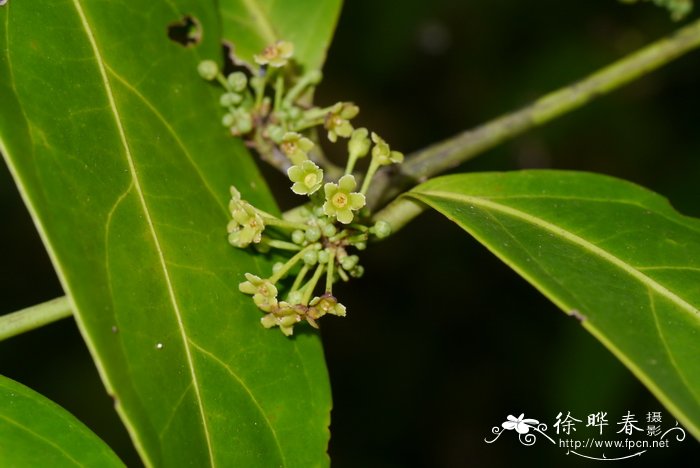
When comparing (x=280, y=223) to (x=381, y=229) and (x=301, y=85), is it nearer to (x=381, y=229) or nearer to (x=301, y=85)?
(x=381, y=229)

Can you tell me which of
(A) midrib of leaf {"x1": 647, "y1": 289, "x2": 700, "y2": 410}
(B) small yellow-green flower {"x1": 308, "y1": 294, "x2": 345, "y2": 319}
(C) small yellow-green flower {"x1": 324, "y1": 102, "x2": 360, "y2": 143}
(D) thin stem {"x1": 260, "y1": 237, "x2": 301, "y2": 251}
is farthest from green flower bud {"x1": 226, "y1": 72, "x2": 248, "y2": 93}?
(A) midrib of leaf {"x1": 647, "y1": 289, "x2": 700, "y2": 410}

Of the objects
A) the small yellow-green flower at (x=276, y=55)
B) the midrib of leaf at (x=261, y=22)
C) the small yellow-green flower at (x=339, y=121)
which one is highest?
the midrib of leaf at (x=261, y=22)

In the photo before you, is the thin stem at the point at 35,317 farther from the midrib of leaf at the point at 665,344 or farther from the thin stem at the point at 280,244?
the midrib of leaf at the point at 665,344

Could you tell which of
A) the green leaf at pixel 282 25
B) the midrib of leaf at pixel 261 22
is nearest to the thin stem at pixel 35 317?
the green leaf at pixel 282 25

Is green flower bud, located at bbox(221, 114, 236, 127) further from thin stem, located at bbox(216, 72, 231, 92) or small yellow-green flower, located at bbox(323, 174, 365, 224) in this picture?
small yellow-green flower, located at bbox(323, 174, 365, 224)

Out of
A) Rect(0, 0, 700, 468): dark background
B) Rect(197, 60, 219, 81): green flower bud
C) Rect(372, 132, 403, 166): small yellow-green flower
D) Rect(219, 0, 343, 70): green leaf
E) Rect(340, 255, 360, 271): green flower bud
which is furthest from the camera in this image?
Rect(0, 0, 700, 468): dark background

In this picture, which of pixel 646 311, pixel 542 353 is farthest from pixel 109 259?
pixel 542 353

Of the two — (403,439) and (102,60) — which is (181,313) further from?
(403,439)
